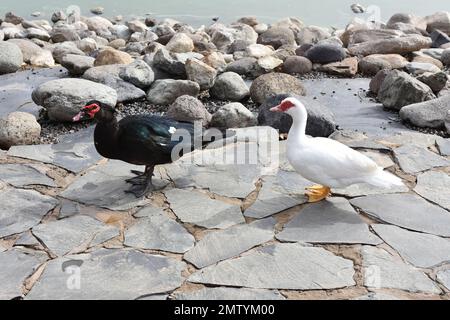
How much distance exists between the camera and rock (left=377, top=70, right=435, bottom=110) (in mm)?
6086

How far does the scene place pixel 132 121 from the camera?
4.04 meters

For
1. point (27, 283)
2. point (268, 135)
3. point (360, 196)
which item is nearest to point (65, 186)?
point (27, 283)

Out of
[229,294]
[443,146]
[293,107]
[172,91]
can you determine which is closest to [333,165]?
[293,107]

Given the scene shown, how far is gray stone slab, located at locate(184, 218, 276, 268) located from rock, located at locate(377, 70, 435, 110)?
326 cm

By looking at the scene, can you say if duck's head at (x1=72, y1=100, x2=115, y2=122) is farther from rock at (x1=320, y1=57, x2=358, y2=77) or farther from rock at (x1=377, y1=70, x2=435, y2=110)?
rock at (x1=320, y1=57, x2=358, y2=77)

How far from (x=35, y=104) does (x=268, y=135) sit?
3038mm

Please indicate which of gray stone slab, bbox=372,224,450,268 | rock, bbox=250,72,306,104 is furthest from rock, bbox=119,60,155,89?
gray stone slab, bbox=372,224,450,268

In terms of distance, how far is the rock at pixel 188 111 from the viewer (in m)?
5.63

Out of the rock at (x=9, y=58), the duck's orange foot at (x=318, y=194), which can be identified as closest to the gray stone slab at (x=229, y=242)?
the duck's orange foot at (x=318, y=194)

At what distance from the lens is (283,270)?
10.1ft

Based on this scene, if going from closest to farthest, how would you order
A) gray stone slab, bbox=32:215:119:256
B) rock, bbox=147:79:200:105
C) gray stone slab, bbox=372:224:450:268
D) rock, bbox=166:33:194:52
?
gray stone slab, bbox=372:224:450:268 < gray stone slab, bbox=32:215:119:256 < rock, bbox=147:79:200:105 < rock, bbox=166:33:194:52
